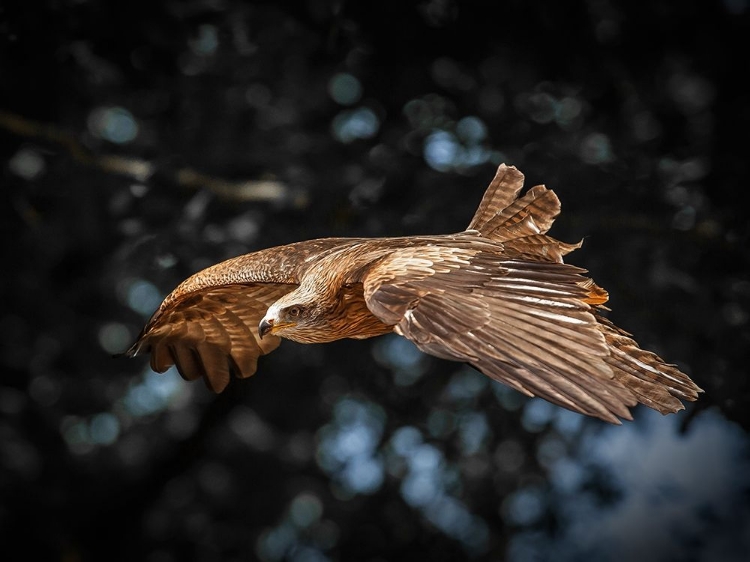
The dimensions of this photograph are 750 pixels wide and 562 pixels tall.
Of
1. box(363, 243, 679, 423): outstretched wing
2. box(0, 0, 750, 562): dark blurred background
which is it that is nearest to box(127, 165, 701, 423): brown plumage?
box(363, 243, 679, 423): outstretched wing

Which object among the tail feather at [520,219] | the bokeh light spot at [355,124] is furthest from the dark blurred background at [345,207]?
the tail feather at [520,219]

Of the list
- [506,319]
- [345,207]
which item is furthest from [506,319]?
[345,207]

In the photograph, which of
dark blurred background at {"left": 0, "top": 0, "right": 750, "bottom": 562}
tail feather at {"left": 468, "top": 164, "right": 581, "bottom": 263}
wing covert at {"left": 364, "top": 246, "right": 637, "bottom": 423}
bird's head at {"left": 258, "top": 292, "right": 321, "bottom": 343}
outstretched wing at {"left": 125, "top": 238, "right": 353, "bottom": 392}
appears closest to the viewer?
wing covert at {"left": 364, "top": 246, "right": 637, "bottom": 423}

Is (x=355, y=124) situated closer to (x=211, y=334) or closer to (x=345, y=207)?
(x=345, y=207)

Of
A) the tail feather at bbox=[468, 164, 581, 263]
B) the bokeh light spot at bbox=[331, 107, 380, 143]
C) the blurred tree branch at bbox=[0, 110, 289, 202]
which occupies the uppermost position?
the tail feather at bbox=[468, 164, 581, 263]

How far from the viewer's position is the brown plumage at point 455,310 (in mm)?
1625

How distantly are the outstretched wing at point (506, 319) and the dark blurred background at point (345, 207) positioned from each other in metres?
2.26

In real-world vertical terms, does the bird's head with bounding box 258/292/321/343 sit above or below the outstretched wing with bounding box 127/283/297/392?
above

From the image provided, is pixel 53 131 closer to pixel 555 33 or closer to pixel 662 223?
pixel 555 33

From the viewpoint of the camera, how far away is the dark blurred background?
4.37m

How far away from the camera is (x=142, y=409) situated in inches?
194

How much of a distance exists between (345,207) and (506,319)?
102 inches

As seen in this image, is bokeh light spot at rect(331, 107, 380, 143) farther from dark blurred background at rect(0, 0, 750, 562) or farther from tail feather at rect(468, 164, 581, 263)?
tail feather at rect(468, 164, 581, 263)

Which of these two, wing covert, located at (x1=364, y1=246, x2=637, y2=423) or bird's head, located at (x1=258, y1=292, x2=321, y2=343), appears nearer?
wing covert, located at (x1=364, y1=246, x2=637, y2=423)
